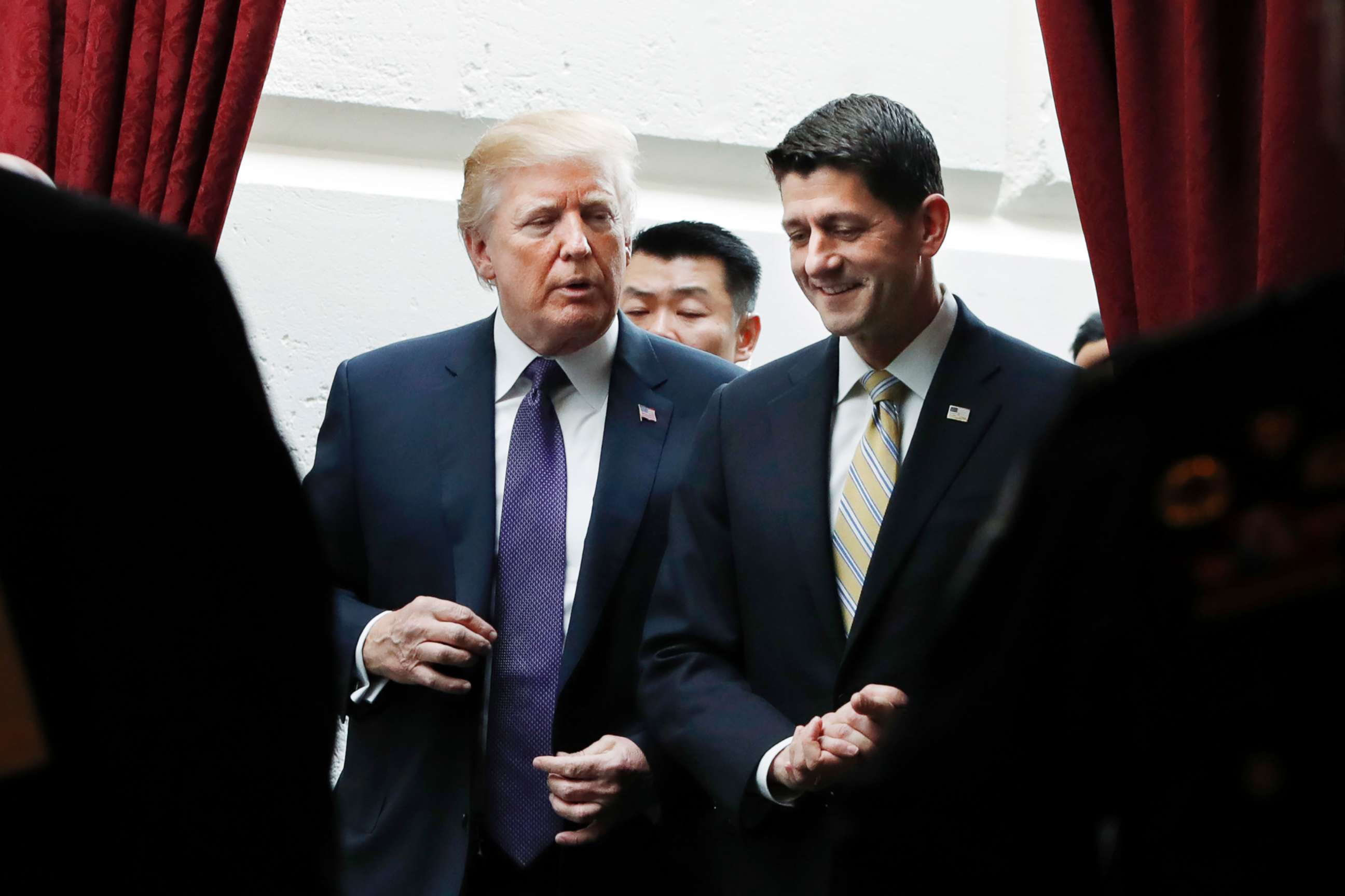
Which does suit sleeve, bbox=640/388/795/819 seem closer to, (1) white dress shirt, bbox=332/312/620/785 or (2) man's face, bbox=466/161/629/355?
(1) white dress shirt, bbox=332/312/620/785

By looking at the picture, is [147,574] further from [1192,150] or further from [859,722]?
[1192,150]

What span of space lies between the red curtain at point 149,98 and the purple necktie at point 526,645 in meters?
0.92

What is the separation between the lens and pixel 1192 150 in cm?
197

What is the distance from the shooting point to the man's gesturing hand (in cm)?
207

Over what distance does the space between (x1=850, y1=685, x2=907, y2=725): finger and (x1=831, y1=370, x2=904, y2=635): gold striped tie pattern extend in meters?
0.20

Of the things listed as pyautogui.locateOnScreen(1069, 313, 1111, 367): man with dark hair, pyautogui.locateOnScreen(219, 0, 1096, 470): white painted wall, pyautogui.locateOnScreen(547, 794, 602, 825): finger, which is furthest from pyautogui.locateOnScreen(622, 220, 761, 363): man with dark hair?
pyautogui.locateOnScreen(547, 794, 602, 825): finger

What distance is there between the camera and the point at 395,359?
245 cm

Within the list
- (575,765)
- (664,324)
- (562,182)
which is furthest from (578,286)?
(664,324)

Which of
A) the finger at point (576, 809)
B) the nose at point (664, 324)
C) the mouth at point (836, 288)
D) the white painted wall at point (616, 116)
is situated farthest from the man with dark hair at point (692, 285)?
the finger at point (576, 809)

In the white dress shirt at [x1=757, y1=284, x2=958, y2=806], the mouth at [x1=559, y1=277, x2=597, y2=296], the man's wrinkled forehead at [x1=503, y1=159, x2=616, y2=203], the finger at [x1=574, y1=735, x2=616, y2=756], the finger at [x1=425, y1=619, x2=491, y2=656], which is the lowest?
the finger at [x1=574, y1=735, x2=616, y2=756]

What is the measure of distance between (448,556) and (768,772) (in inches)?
24.3

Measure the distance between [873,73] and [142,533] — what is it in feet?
10.4

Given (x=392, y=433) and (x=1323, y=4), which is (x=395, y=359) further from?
(x=1323, y=4)

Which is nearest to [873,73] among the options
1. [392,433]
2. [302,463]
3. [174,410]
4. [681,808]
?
[302,463]
